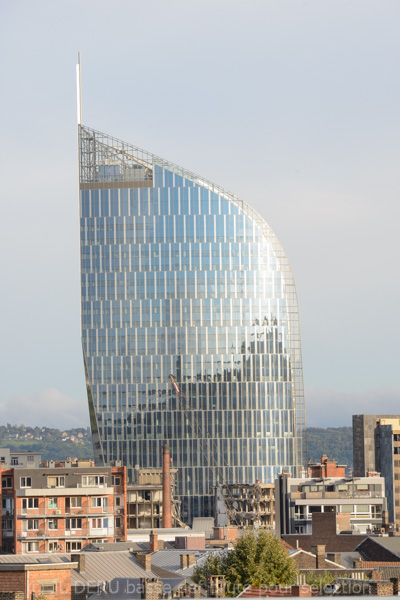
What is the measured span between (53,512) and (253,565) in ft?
264

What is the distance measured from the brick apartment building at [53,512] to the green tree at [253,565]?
71.3 metres

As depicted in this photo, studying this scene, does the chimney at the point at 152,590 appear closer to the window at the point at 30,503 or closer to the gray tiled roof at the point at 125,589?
the gray tiled roof at the point at 125,589

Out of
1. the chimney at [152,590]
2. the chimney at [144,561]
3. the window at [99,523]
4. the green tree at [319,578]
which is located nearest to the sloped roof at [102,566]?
the chimney at [144,561]

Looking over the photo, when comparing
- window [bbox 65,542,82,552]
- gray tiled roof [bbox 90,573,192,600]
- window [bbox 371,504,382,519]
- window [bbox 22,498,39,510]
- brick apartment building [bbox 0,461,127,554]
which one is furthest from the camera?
window [bbox 371,504,382,519]

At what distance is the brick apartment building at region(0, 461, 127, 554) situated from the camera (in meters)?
179

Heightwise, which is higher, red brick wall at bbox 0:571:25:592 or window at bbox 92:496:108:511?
window at bbox 92:496:108:511

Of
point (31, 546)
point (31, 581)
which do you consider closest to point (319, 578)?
point (31, 581)

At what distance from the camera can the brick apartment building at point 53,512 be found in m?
179

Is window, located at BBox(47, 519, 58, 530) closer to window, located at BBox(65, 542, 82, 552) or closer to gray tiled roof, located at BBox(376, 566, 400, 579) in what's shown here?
window, located at BBox(65, 542, 82, 552)

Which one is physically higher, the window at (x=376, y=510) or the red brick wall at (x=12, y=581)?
the red brick wall at (x=12, y=581)

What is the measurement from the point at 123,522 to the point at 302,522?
81.9 feet

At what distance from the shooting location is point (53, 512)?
18138 centimetres

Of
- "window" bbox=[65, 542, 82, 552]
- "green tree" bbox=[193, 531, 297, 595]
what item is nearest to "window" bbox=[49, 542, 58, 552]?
"window" bbox=[65, 542, 82, 552]

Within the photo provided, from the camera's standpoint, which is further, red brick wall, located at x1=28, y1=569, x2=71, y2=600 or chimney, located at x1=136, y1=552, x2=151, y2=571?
chimney, located at x1=136, y1=552, x2=151, y2=571
